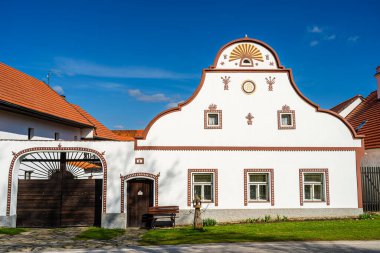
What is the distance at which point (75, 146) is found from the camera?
1475 centimetres

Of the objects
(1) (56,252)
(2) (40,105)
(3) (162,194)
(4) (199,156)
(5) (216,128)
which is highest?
(2) (40,105)

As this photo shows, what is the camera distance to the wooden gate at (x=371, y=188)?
17.4 m

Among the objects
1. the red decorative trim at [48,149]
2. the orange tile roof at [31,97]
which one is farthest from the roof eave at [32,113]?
the red decorative trim at [48,149]

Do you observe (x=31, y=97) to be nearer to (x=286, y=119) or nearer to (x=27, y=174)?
(x=27, y=174)

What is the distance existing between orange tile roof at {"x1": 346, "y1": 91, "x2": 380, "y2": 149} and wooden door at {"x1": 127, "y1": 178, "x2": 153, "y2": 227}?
12.8 m

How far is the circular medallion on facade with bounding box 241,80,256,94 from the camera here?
15719mm

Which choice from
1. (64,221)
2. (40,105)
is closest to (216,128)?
(64,221)

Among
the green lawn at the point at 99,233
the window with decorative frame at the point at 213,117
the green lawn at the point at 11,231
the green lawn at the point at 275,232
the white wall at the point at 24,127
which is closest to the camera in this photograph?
the green lawn at the point at 275,232

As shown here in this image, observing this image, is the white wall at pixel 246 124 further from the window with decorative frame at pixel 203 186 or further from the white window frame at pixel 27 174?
the white window frame at pixel 27 174

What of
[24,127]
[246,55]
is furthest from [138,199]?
[246,55]

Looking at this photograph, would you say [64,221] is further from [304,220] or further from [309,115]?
[309,115]

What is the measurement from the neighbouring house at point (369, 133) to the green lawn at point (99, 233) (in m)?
12.5

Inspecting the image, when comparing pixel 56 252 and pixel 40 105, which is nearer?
pixel 56 252

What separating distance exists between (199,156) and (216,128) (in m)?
1.48
